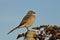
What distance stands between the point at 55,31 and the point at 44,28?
0.23m

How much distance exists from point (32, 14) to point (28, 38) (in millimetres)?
6489

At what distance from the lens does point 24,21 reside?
936 cm

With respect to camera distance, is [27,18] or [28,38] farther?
[27,18]

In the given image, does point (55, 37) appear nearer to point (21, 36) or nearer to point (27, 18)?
point (21, 36)

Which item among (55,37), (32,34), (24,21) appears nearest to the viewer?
(55,37)

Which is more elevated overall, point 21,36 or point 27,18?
point 21,36

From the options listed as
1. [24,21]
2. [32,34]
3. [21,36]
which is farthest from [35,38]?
[24,21]

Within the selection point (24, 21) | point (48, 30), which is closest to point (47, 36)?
point (48, 30)

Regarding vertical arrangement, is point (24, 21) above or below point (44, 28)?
below

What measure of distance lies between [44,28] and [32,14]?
6367mm

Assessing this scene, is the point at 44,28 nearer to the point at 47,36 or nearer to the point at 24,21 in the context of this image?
the point at 47,36

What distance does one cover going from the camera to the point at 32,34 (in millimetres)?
3439

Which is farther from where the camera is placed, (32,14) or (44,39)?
(32,14)

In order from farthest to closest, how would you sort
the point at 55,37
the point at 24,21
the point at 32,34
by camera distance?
the point at 24,21, the point at 32,34, the point at 55,37
